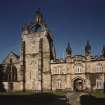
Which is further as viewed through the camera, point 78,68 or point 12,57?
Answer: point 12,57

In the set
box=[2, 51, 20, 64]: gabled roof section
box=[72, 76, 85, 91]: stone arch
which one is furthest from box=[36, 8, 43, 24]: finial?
box=[72, 76, 85, 91]: stone arch

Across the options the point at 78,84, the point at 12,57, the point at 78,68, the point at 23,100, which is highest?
the point at 12,57

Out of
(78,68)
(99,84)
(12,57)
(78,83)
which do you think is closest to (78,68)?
(78,68)

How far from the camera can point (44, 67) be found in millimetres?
62094

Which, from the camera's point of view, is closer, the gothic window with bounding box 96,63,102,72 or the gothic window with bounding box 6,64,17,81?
the gothic window with bounding box 96,63,102,72

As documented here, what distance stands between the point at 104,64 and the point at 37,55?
15924 millimetres

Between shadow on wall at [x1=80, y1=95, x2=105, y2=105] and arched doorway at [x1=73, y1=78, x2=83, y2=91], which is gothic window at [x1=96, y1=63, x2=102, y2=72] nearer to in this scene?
arched doorway at [x1=73, y1=78, x2=83, y2=91]

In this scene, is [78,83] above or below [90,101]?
above

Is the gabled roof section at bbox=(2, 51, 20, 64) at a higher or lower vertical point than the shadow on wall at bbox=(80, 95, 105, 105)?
higher

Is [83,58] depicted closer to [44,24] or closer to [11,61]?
[44,24]

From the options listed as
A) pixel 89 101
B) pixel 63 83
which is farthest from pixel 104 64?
pixel 89 101

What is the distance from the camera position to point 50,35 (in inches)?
2596

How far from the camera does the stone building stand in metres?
58.5

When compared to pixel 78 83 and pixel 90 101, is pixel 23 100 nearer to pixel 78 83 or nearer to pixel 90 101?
pixel 90 101
